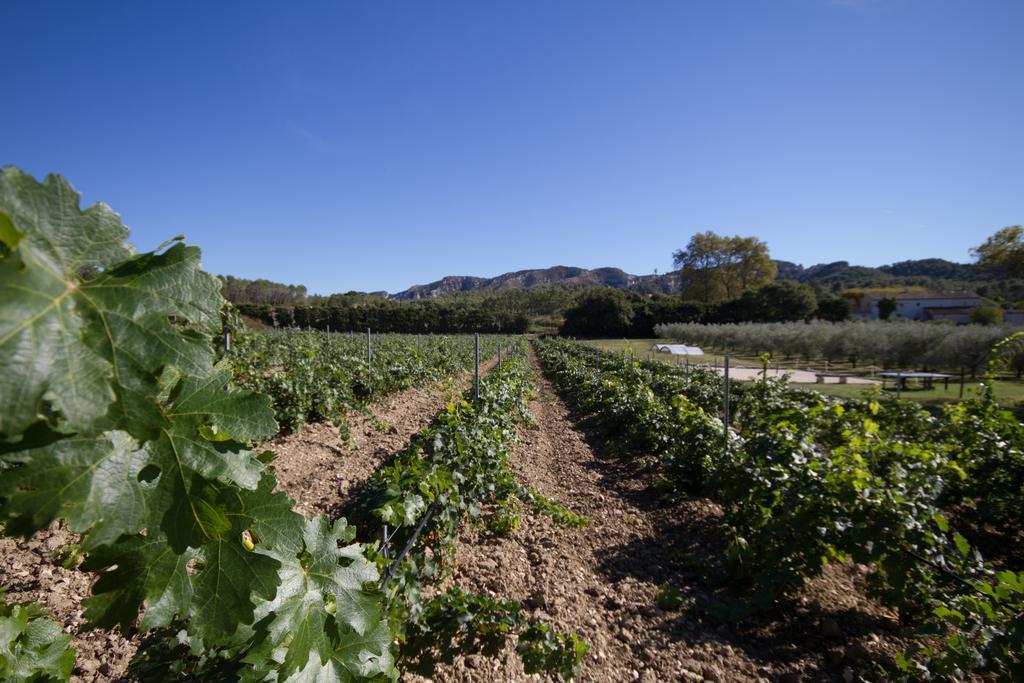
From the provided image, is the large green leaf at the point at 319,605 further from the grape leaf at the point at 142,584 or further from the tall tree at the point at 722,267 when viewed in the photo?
the tall tree at the point at 722,267

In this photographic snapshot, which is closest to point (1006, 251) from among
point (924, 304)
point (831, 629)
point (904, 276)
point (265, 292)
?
point (831, 629)

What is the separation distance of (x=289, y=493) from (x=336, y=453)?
153cm

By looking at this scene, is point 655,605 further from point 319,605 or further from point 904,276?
point 904,276

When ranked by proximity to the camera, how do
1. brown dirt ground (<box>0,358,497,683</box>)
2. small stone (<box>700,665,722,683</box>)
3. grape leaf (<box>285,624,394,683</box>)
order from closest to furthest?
grape leaf (<box>285,624,394,683</box>), brown dirt ground (<box>0,358,497,683</box>), small stone (<box>700,665,722,683</box>)

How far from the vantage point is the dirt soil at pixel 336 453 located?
5014mm

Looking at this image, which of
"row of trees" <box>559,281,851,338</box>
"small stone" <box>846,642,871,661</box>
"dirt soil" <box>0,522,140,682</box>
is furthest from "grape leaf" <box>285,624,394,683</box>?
"row of trees" <box>559,281,851,338</box>

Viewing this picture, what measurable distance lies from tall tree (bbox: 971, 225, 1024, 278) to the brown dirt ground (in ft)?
70.2

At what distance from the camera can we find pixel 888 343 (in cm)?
2078

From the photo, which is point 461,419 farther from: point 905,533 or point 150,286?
point 150,286

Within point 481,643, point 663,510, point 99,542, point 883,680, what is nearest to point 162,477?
point 99,542

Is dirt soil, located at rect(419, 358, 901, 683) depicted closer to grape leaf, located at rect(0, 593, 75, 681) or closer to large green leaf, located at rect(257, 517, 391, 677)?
large green leaf, located at rect(257, 517, 391, 677)

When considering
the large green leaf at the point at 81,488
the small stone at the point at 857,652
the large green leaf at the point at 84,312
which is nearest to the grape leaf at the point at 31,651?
the large green leaf at the point at 81,488

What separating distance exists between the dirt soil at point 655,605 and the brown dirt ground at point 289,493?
1570 millimetres

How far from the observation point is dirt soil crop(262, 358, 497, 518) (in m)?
5.01
